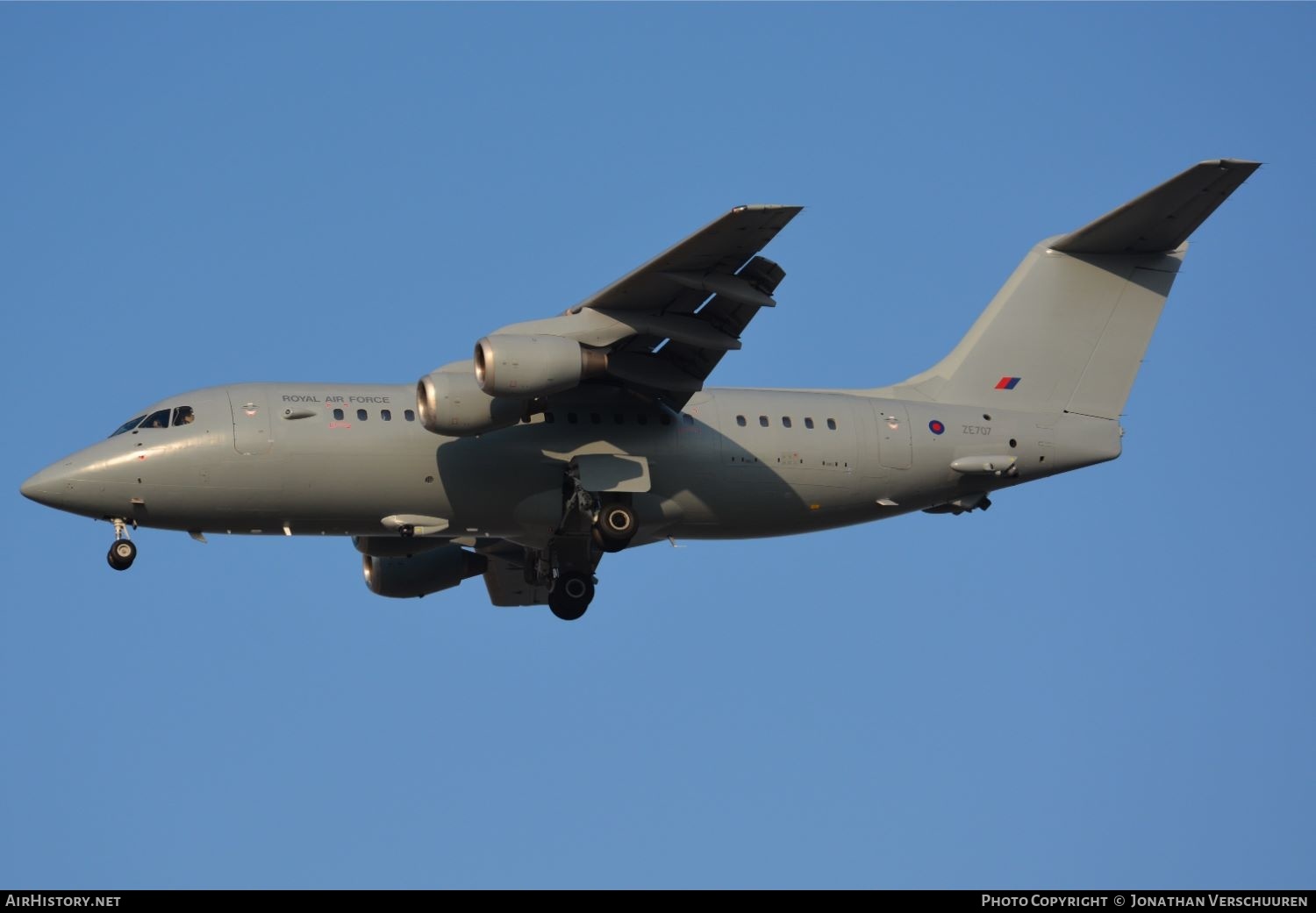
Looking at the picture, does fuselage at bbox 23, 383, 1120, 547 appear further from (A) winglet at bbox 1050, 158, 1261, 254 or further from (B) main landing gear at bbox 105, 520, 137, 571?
(A) winglet at bbox 1050, 158, 1261, 254

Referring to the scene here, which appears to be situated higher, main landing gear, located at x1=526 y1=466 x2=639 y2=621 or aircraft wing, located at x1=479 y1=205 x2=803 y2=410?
aircraft wing, located at x1=479 y1=205 x2=803 y2=410

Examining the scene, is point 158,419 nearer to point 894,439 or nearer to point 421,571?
point 421,571

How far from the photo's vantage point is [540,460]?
21453 millimetres

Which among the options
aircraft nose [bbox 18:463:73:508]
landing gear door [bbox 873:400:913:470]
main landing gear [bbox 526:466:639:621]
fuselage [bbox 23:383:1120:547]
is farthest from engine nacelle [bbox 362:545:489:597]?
landing gear door [bbox 873:400:913:470]

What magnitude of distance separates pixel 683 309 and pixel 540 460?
217cm

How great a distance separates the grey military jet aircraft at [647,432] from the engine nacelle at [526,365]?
3 centimetres

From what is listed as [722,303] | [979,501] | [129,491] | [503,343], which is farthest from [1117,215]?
[129,491]

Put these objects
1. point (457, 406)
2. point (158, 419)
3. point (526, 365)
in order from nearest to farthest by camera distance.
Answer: point (526, 365) < point (457, 406) < point (158, 419)

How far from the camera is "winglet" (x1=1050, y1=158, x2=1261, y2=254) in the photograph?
21.9 m

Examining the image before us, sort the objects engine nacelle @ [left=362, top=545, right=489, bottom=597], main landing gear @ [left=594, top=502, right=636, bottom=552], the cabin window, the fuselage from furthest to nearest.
→ engine nacelle @ [left=362, top=545, right=489, bottom=597] < main landing gear @ [left=594, top=502, right=636, bottom=552] < the cabin window < the fuselage

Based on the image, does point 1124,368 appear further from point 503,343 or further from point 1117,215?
point 503,343

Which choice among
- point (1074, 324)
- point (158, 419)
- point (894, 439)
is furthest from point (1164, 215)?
point (158, 419)

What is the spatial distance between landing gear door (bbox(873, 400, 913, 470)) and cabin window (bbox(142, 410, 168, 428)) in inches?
292
